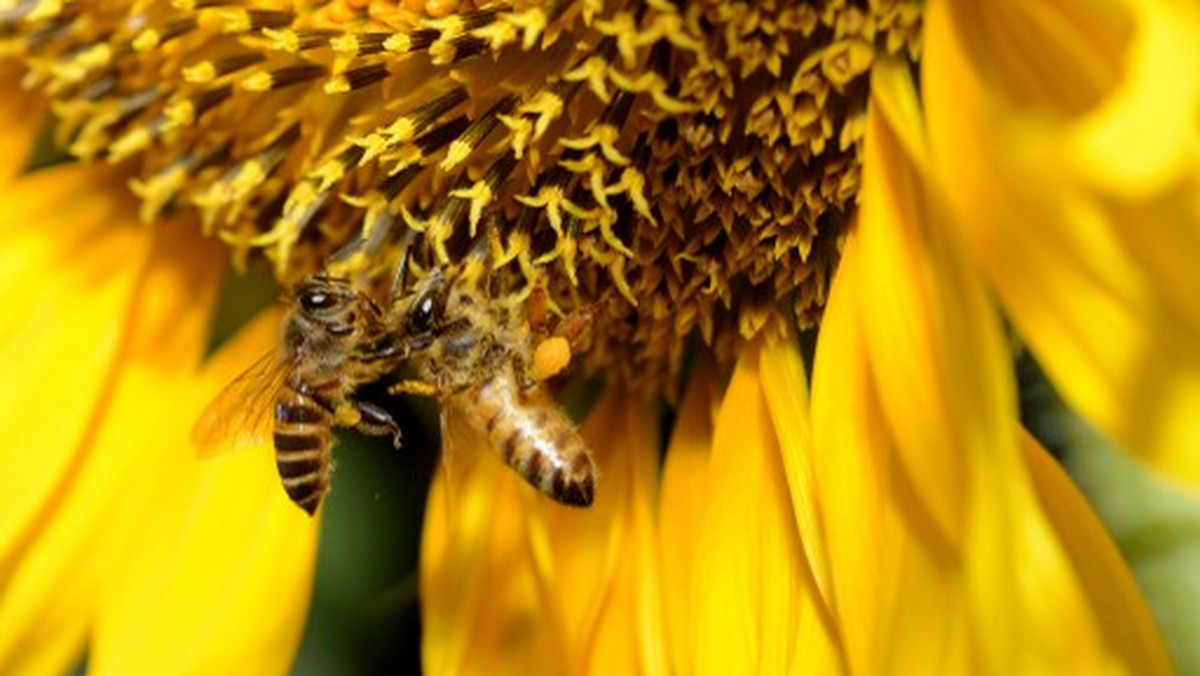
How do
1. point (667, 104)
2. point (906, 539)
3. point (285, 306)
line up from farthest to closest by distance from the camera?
1. point (285, 306)
2. point (667, 104)
3. point (906, 539)

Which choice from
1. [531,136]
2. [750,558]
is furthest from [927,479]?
[531,136]

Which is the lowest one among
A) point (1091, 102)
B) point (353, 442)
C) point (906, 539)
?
point (353, 442)

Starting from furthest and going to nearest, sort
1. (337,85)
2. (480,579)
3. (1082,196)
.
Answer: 1. (480,579)
2. (337,85)
3. (1082,196)

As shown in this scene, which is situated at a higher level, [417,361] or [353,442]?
[417,361]

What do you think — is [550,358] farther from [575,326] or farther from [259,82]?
[259,82]

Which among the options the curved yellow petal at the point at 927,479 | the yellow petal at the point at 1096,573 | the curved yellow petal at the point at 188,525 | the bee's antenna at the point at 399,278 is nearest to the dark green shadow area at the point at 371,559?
the curved yellow petal at the point at 188,525

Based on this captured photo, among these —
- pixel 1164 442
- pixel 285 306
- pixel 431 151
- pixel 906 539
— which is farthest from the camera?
pixel 285 306

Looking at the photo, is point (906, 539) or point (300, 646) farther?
point (300, 646)

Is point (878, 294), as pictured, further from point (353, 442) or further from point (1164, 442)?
point (353, 442)

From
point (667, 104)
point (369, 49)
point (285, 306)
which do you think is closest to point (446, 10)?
point (369, 49)
